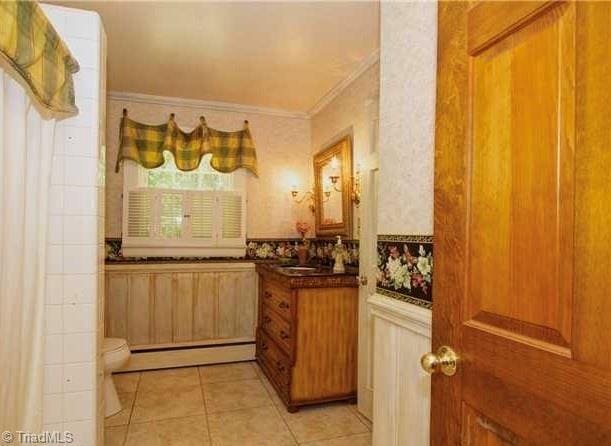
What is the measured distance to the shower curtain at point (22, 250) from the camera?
1357mm

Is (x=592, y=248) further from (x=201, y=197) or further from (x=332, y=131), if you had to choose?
Result: (x=201, y=197)

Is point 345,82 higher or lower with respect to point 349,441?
higher

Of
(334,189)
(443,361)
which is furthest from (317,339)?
(443,361)

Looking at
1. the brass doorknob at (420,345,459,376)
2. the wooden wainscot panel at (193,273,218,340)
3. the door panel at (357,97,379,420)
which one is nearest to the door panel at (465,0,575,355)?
the brass doorknob at (420,345,459,376)

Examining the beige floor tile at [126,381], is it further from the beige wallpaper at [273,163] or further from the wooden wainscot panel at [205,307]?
the beige wallpaper at [273,163]

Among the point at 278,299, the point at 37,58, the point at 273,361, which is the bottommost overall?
the point at 273,361

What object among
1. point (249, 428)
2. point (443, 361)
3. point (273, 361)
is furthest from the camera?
point (273, 361)

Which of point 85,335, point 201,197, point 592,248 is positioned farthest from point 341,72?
point 592,248

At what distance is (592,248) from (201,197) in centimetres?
350

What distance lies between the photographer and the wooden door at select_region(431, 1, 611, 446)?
0.58m

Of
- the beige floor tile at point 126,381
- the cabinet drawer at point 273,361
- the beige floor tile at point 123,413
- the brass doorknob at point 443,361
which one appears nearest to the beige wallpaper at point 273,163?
the cabinet drawer at point 273,361

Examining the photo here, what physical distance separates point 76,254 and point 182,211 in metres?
2.00

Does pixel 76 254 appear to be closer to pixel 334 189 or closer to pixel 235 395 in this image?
pixel 235 395

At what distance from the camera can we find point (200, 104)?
378cm
